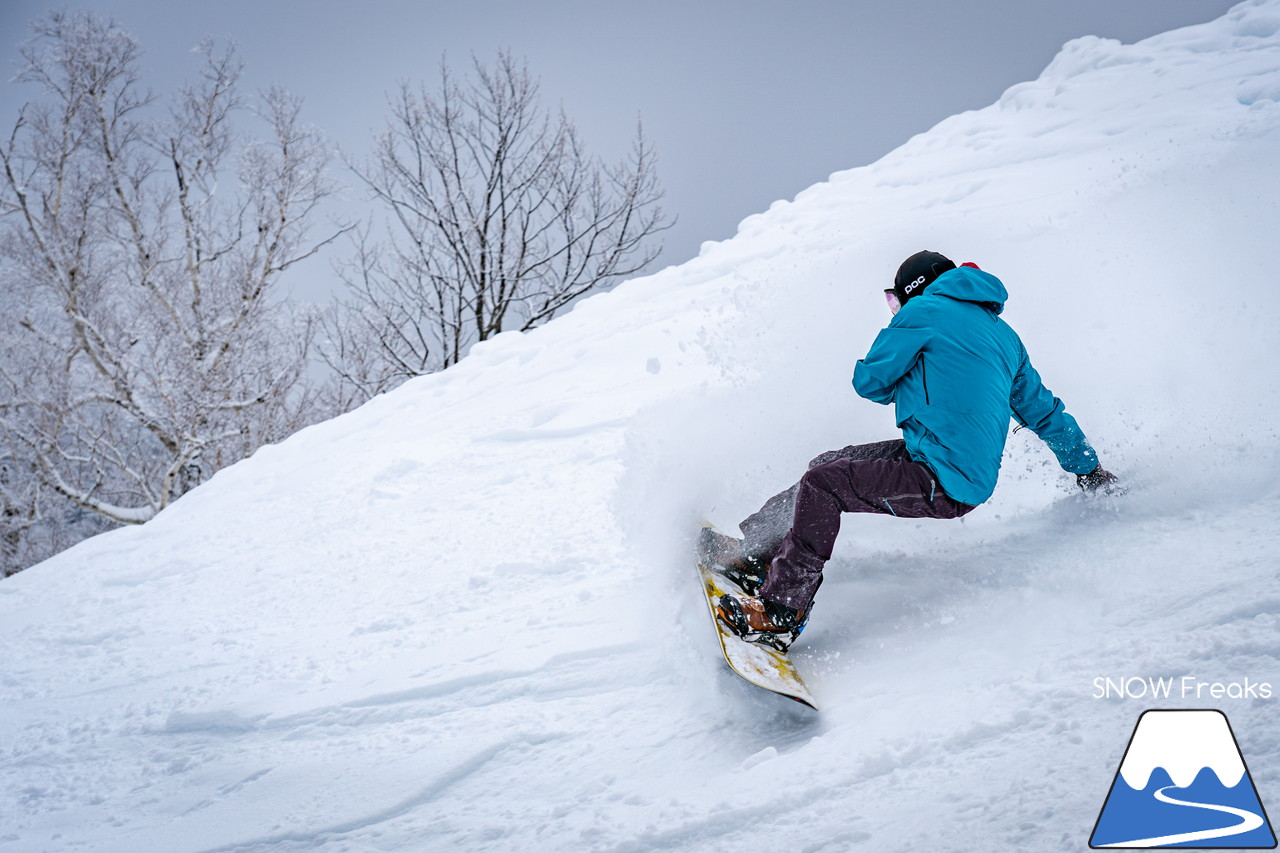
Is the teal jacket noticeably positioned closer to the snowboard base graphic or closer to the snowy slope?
the snowy slope

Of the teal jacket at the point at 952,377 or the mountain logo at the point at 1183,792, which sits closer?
the mountain logo at the point at 1183,792

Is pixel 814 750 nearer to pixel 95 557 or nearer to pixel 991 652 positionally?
pixel 991 652

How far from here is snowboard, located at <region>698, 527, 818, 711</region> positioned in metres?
2.28

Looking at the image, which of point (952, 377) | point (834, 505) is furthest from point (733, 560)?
point (952, 377)

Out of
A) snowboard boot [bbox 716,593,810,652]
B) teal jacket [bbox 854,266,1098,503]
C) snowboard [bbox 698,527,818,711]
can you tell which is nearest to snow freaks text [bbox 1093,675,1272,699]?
teal jacket [bbox 854,266,1098,503]

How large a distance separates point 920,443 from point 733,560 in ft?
3.04

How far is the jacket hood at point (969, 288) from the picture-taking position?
257 cm

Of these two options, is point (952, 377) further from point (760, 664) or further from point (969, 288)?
point (760, 664)

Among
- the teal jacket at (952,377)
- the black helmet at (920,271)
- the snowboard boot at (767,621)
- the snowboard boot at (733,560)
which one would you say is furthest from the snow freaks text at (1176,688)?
the black helmet at (920,271)

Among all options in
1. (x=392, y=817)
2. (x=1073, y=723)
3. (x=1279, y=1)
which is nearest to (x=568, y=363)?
(x=392, y=817)

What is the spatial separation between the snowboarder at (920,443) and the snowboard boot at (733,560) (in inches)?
9.7

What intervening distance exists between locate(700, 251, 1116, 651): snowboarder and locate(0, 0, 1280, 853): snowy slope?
12.6 inches

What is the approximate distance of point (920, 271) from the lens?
2.74 meters

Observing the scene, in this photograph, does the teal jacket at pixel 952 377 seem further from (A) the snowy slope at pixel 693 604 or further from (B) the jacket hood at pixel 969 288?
(A) the snowy slope at pixel 693 604
